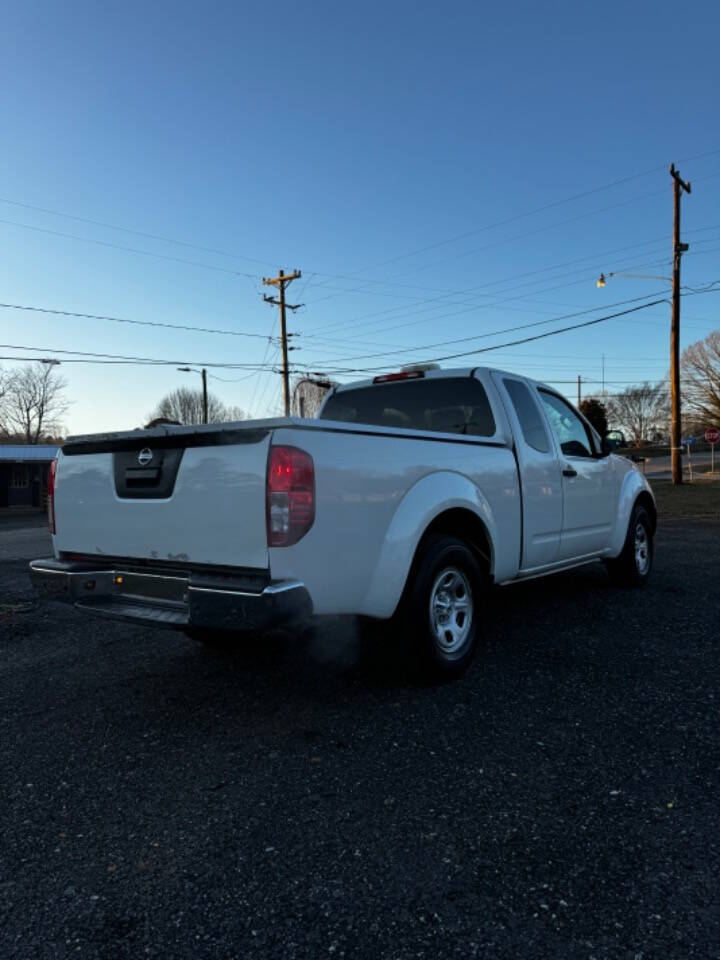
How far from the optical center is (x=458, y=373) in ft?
15.9

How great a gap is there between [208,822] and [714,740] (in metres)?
2.33

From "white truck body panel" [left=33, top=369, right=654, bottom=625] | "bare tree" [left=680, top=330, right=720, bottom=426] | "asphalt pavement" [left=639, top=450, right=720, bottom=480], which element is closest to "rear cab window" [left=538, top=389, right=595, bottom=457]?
"white truck body panel" [left=33, top=369, right=654, bottom=625]

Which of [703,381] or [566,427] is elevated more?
[703,381]

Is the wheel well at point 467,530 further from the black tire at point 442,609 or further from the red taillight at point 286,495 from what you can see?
the red taillight at point 286,495

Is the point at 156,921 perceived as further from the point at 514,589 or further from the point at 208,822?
the point at 514,589

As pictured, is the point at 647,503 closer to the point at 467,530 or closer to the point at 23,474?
the point at 467,530

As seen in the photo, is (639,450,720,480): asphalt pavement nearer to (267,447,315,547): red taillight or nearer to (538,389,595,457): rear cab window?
(538,389,595,457): rear cab window

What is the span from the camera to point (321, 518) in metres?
2.96

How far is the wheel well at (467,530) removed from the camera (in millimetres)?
3844

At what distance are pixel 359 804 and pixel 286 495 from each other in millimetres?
1305

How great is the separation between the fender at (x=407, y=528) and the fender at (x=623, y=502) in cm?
276

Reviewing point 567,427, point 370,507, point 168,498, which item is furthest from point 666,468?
point 168,498

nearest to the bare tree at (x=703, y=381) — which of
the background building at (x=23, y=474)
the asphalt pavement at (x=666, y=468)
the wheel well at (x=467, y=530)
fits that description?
the asphalt pavement at (x=666, y=468)

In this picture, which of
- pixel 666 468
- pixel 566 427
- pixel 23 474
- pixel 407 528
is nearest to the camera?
pixel 407 528
